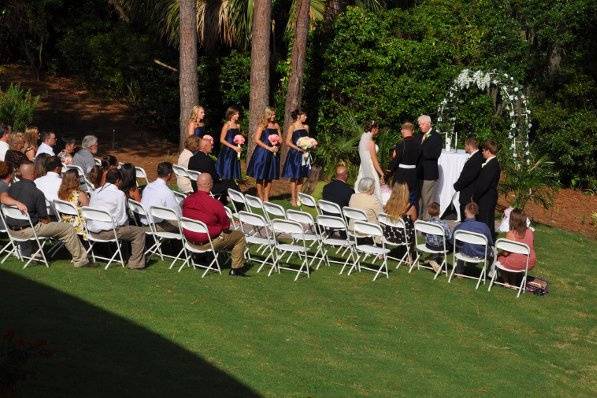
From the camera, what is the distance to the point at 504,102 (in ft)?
81.6

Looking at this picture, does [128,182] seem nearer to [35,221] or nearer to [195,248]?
[195,248]

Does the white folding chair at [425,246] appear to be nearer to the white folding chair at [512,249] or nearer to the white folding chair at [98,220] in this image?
the white folding chair at [512,249]

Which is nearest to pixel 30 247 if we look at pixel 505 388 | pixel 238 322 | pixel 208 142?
pixel 238 322

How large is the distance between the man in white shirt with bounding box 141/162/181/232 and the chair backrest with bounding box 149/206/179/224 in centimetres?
42

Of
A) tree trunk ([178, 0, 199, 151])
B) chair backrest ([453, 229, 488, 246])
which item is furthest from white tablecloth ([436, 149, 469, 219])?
tree trunk ([178, 0, 199, 151])

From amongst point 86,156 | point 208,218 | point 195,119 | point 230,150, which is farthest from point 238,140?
point 208,218

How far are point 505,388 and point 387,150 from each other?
433 inches

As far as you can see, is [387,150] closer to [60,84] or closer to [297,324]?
[297,324]

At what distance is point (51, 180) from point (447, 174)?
699 centimetres

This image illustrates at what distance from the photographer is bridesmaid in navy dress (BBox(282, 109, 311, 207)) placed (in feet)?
65.0

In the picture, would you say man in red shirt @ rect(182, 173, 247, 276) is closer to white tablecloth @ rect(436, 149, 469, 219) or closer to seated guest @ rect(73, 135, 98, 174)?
seated guest @ rect(73, 135, 98, 174)

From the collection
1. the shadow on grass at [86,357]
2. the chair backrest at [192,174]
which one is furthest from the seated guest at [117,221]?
the chair backrest at [192,174]

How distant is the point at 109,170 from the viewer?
14094 millimetres

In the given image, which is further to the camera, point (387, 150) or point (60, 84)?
point (60, 84)
